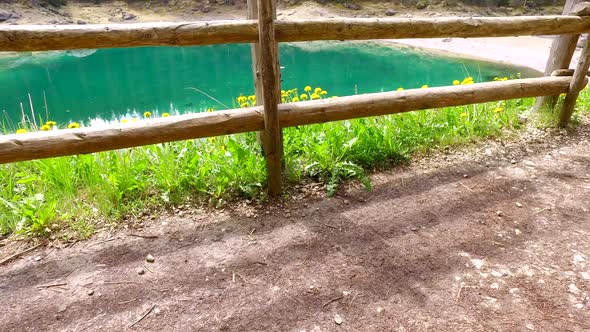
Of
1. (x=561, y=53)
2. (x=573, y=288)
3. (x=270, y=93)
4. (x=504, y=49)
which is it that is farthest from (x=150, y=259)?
(x=504, y=49)

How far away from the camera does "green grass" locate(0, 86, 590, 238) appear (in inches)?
108

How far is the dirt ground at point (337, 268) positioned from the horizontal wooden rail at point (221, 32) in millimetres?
1252

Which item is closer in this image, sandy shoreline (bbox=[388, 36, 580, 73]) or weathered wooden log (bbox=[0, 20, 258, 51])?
weathered wooden log (bbox=[0, 20, 258, 51])

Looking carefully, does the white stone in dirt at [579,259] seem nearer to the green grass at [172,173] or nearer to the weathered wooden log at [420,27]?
the green grass at [172,173]

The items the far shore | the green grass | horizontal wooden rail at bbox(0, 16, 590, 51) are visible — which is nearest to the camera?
horizontal wooden rail at bbox(0, 16, 590, 51)

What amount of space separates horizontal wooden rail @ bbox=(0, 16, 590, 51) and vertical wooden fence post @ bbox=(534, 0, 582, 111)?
1.12 m

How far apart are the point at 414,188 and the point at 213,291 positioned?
1937 millimetres

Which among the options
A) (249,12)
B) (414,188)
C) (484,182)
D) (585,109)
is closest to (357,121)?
(414,188)

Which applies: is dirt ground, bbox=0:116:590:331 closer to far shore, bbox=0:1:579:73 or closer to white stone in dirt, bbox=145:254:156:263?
white stone in dirt, bbox=145:254:156:263

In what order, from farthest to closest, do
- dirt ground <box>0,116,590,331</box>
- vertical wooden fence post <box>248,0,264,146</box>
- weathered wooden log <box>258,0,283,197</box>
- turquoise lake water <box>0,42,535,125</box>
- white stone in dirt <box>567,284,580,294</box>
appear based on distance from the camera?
turquoise lake water <box>0,42,535,125</box> → vertical wooden fence post <box>248,0,264,146</box> → weathered wooden log <box>258,0,283,197</box> → white stone in dirt <box>567,284,580,294</box> → dirt ground <box>0,116,590,331</box>

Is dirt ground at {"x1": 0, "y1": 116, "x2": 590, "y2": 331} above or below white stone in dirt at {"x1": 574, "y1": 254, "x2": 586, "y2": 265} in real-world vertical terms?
above

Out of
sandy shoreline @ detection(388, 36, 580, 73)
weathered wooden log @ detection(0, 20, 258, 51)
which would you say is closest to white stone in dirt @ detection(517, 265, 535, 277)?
weathered wooden log @ detection(0, 20, 258, 51)

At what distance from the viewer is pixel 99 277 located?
2283 millimetres

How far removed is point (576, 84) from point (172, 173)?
14.2 feet
